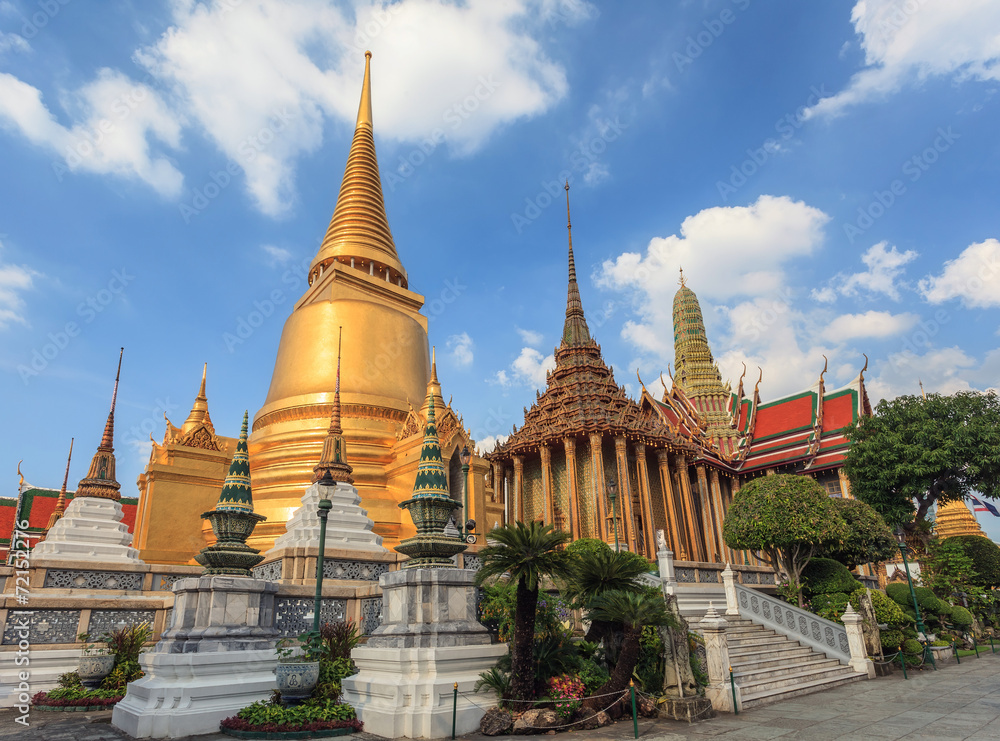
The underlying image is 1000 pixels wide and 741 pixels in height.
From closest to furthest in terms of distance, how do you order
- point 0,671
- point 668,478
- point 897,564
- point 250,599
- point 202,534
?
point 250,599 < point 0,671 < point 202,534 < point 668,478 < point 897,564

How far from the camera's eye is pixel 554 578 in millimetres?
8336

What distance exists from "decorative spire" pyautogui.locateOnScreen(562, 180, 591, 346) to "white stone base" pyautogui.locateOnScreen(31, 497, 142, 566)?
22981 millimetres

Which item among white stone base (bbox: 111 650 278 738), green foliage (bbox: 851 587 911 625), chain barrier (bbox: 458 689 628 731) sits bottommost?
chain barrier (bbox: 458 689 628 731)

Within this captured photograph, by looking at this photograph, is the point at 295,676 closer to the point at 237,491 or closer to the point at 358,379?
the point at 237,491

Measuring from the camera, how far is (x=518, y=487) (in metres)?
30.6

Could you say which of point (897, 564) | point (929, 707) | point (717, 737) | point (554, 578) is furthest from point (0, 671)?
point (897, 564)

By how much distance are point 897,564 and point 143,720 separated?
→ 3749cm

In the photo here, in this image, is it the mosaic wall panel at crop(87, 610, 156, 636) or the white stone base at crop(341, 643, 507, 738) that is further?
the mosaic wall panel at crop(87, 610, 156, 636)

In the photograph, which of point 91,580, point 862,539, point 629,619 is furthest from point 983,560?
point 91,580

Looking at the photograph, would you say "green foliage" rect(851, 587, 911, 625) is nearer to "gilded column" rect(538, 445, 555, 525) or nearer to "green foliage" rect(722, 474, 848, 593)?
"green foliage" rect(722, 474, 848, 593)

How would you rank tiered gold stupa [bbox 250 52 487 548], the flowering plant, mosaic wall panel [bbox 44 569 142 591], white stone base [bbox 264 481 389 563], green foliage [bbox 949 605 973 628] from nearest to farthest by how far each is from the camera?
the flowering plant < mosaic wall panel [bbox 44 569 142 591] < white stone base [bbox 264 481 389 563] < green foliage [bbox 949 605 973 628] < tiered gold stupa [bbox 250 52 487 548]

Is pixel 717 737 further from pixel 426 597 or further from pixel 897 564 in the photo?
pixel 897 564

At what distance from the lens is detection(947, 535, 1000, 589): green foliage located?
2527 cm

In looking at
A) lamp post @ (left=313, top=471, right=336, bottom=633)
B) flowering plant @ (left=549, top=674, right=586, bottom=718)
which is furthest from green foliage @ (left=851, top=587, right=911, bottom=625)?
lamp post @ (left=313, top=471, right=336, bottom=633)
